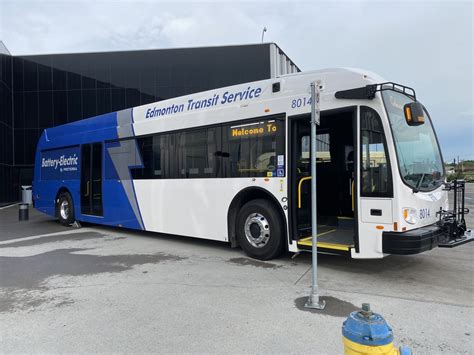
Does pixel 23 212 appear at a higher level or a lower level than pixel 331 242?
lower

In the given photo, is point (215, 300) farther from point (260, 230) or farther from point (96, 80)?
point (96, 80)

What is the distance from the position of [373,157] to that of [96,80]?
853 inches

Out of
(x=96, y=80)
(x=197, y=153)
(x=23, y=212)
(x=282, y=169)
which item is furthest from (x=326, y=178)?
(x=96, y=80)

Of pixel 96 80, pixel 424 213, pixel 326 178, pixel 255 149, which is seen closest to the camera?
pixel 424 213

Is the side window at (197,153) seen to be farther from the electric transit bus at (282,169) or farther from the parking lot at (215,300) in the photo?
the parking lot at (215,300)

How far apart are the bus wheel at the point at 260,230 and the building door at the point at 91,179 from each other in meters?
5.17

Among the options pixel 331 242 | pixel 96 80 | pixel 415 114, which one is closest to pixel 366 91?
pixel 415 114

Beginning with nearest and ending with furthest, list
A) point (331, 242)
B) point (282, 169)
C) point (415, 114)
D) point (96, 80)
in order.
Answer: point (415, 114) < point (331, 242) < point (282, 169) < point (96, 80)

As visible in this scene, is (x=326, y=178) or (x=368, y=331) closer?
(x=368, y=331)

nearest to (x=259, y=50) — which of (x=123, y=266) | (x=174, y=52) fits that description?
(x=174, y=52)

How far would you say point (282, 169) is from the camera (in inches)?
246

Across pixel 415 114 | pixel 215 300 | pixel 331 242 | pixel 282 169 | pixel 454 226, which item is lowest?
pixel 215 300

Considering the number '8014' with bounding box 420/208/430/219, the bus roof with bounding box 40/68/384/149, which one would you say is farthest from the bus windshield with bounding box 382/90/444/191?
the bus roof with bounding box 40/68/384/149

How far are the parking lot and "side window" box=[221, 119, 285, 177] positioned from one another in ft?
5.38
